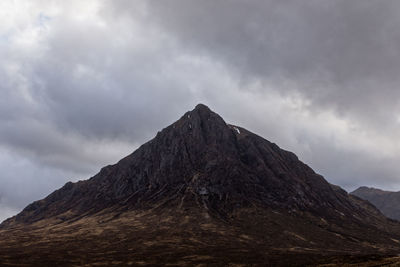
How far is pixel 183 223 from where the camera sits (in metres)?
185

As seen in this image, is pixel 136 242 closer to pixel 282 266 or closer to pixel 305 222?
pixel 282 266

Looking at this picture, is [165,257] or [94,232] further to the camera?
[94,232]

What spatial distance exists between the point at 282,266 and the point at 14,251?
330 feet

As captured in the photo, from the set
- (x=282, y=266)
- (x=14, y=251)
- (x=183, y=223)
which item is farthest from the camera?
(x=183, y=223)

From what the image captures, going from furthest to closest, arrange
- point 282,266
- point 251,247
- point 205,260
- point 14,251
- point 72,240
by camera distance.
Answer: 1. point 72,240
2. point 251,247
3. point 14,251
4. point 205,260
5. point 282,266

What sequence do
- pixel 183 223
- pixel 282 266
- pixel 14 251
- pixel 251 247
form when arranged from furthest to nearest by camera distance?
1. pixel 183 223
2. pixel 251 247
3. pixel 14 251
4. pixel 282 266

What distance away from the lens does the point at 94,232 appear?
571 feet

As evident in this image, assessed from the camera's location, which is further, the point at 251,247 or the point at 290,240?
the point at 290,240

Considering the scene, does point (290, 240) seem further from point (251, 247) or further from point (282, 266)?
point (282, 266)

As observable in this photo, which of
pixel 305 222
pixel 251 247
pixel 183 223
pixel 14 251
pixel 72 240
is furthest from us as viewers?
pixel 305 222

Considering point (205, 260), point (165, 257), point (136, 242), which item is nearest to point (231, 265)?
point (205, 260)

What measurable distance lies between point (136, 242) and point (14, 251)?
46708mm

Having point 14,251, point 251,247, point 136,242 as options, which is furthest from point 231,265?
point 14,251

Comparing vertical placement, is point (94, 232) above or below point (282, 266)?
above
